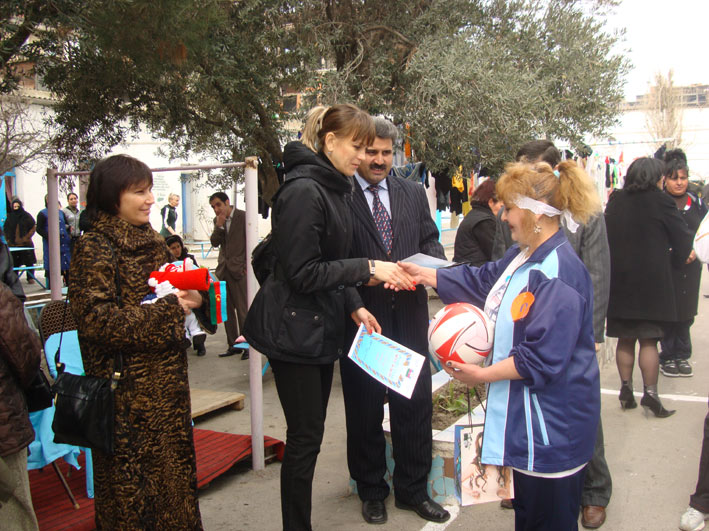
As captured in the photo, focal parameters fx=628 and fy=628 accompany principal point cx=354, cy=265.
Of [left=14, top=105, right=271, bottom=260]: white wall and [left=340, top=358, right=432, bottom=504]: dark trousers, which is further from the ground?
[left=14, top=105, right=271, bottom=260]: white wall

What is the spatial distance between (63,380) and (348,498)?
78.4 inches

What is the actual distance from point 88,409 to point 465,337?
1.46 m

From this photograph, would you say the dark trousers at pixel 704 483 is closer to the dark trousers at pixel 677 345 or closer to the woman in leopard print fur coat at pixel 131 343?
the woman in leopard print fur coat at pixel 131 343

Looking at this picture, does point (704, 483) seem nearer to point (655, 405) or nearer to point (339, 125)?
point (655, 405)

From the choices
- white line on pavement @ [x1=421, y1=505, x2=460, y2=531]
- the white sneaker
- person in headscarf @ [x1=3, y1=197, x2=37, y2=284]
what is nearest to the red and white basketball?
white line on pavement @ [x1=421, y1=505, x2=460, y2=531]

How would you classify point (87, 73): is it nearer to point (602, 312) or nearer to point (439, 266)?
point (439, 266)

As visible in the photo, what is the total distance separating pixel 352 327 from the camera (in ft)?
11.0

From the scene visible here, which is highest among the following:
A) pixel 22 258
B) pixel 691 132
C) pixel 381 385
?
pixel 691 132

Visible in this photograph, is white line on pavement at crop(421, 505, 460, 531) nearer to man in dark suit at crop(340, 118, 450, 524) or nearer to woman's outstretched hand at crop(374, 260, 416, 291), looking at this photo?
man in dark suit at crop(340, 118, 450, 524)

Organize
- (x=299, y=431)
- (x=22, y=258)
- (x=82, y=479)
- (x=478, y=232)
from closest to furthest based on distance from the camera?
(x=299, y=431) < (x=82, y=479) < (x=478, y=232) < (x=22, y=258)

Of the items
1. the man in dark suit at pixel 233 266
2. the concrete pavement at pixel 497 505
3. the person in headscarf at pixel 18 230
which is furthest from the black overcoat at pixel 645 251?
the person in headscarf at pixel 18 230

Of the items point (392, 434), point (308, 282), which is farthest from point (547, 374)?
point (392, 434)

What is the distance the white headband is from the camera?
2.24 m

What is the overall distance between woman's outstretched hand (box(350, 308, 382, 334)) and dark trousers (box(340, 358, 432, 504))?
0.49 m
